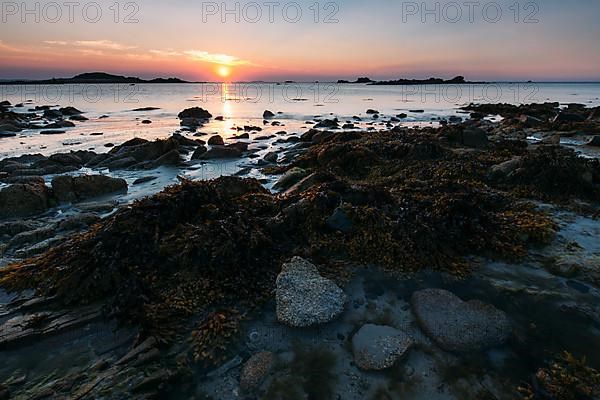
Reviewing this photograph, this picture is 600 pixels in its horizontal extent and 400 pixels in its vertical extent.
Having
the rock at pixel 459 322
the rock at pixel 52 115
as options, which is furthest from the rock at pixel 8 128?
the rock at pixel 459 322

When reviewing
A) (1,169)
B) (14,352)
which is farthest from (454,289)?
(1,169)

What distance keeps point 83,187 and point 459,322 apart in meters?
8.87

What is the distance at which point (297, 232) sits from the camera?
564 cm

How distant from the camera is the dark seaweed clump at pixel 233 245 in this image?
413 centimetres

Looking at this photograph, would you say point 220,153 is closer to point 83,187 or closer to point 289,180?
point 289,180

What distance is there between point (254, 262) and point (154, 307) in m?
1.36

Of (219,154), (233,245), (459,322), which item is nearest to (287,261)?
(233,245)

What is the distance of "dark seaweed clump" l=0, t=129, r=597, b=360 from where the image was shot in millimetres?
4133

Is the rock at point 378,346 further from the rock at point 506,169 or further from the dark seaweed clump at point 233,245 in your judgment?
the rock at point 506,169

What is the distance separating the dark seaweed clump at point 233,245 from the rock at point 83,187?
3.60m

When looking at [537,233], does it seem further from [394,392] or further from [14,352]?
[14,352]

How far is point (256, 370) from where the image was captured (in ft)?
10.7

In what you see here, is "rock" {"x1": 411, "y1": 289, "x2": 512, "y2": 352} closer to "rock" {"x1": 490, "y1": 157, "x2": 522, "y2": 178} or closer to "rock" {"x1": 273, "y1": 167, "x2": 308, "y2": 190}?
"rock" {"x1": 273, "y1": 167, "x2": 308, "y2": 190}

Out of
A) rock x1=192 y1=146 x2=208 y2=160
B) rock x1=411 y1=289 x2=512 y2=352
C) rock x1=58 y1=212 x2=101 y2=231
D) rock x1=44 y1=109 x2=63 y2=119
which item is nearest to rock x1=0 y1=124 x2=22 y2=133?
rock x1=44 y1=109 x2=63 y2=119
